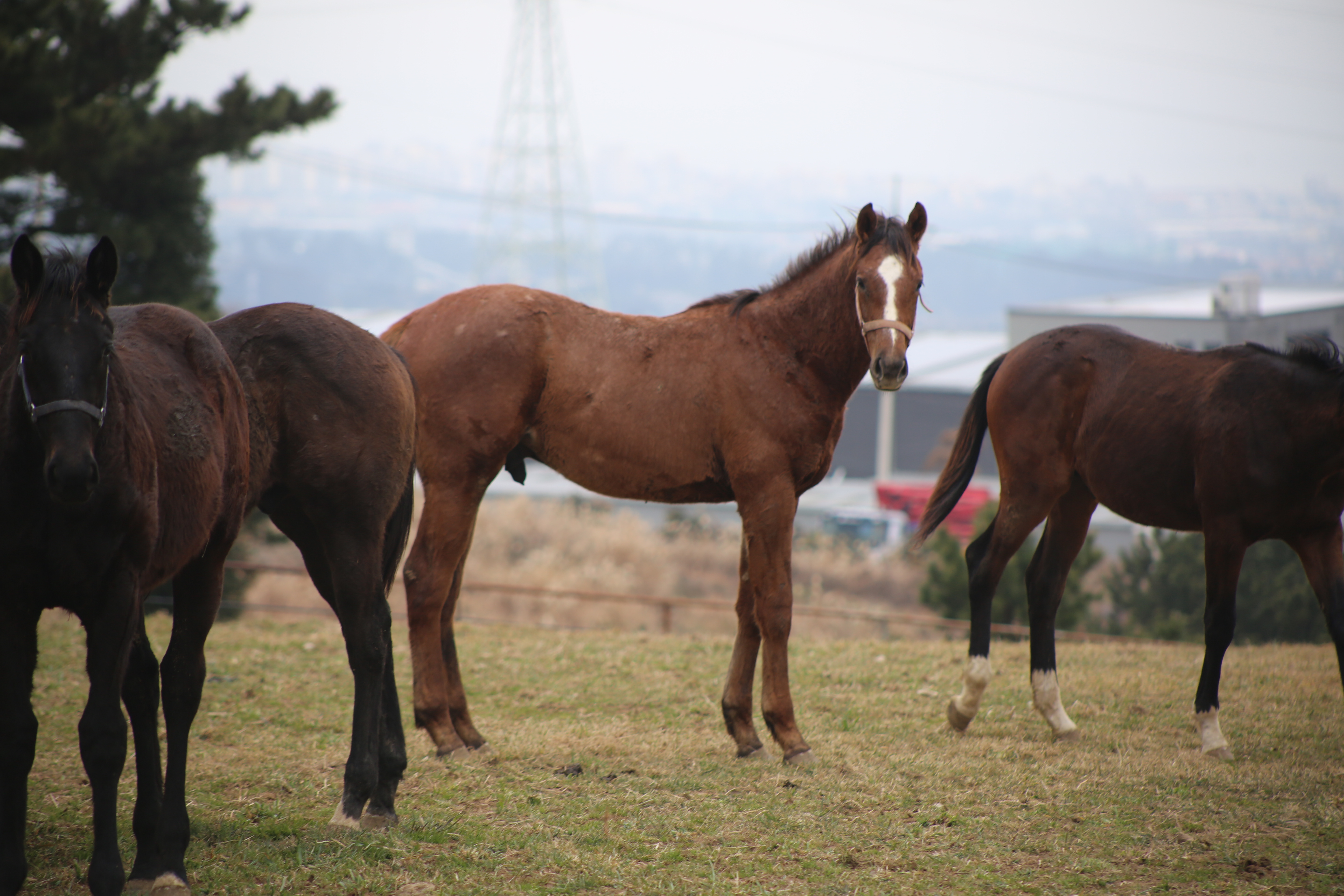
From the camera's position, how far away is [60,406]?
2.82 m

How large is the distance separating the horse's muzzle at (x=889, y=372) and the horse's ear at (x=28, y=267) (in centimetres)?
331

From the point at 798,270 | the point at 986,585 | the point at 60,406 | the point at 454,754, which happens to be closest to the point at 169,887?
the point at 60,406

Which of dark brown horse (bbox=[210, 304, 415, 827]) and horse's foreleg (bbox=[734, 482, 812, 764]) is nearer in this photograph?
dark brown horse (bbox=[210, 304, 415, 827])

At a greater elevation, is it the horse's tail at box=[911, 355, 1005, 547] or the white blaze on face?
the white blaze on face

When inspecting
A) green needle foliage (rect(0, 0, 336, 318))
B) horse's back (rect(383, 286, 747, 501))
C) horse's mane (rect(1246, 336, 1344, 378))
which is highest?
green needle foliage (rect(0, 0, 336, 318))

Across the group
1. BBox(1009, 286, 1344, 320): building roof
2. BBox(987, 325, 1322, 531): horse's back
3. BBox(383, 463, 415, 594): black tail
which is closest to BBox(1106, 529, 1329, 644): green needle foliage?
BBox(987, 325, 1322, 531): horse's back

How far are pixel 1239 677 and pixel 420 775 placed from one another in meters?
5.94

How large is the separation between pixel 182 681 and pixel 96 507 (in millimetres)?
911

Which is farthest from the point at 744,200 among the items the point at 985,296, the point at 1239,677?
the point at 1239,677

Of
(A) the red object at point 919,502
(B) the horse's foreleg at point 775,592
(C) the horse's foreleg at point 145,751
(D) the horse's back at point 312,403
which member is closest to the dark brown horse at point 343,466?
(D) the horse's back at point 312,403

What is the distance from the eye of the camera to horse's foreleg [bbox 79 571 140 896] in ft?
10.1

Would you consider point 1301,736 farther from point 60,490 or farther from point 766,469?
point 60,490

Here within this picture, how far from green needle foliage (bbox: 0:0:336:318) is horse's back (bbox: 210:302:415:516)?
938 cm

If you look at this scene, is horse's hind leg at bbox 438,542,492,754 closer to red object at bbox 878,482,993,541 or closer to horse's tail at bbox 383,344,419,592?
horse's tail at bbox 383,344,419,592
